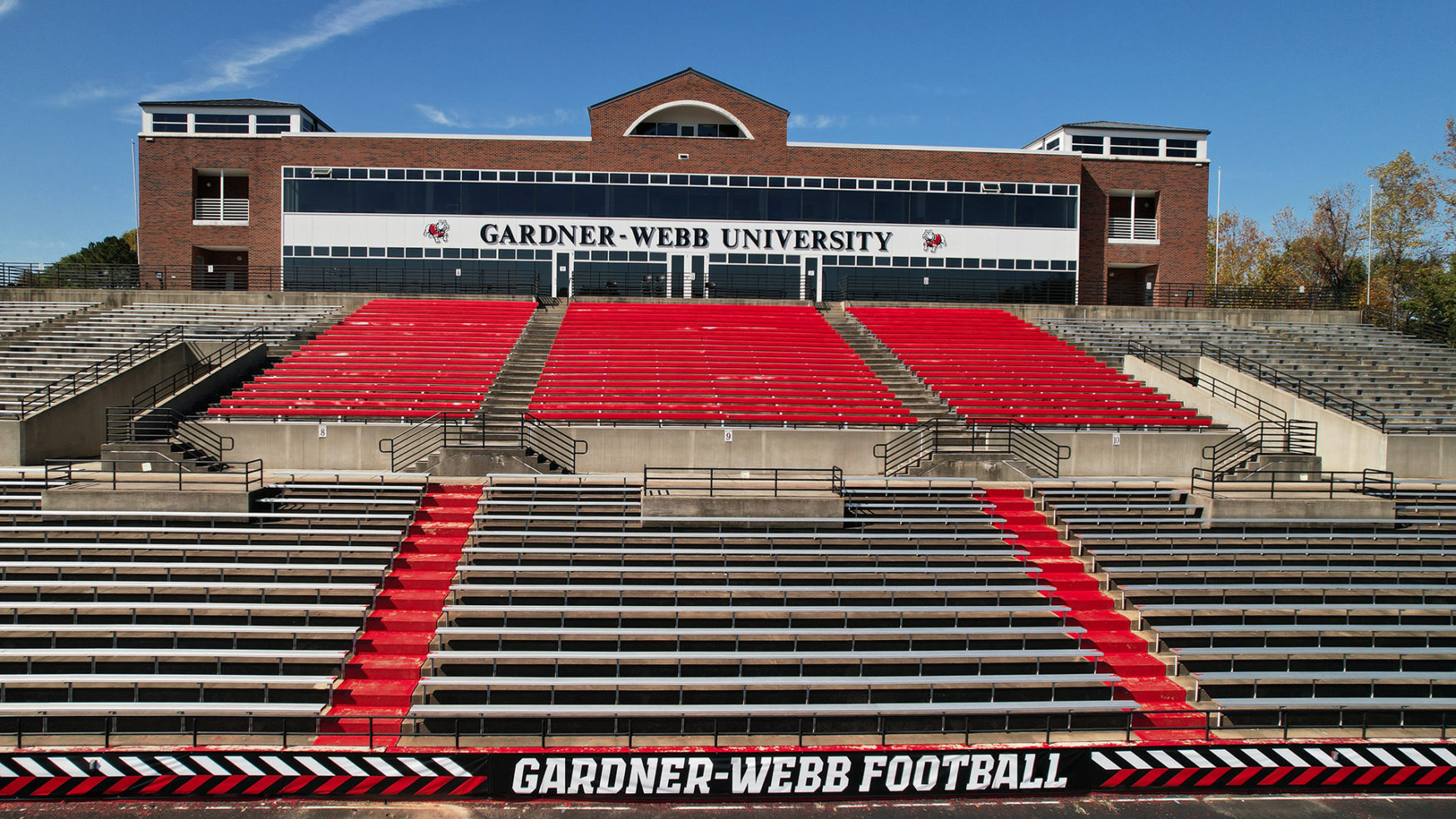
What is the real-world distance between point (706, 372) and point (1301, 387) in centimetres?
1510

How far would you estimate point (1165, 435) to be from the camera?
16.1 metres

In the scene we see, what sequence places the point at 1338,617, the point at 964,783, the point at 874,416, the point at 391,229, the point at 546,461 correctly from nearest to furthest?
the point at 964,783
the point at 1338,617
the point at 546,461
the point at 874,416
the point at 391,229

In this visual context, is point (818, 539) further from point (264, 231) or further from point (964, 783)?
point (264, 231)

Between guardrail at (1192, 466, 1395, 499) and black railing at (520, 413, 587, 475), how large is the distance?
36.9 ft

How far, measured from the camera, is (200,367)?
18.8 m

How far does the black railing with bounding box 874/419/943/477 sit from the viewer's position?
51.1 ft

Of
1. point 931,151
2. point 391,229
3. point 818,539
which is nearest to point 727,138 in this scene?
point 931,151

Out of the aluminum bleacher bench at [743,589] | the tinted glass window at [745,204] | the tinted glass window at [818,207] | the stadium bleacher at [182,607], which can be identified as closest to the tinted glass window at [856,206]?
the tinted glass window at [818,207]

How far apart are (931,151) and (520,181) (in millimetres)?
16106

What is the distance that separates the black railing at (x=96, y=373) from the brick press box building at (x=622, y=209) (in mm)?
9372

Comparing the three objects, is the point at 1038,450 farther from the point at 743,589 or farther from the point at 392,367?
the point at 392,367

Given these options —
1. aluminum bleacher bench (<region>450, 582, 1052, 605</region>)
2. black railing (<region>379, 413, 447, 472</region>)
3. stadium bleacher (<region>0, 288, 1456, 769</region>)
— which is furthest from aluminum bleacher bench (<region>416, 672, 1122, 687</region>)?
black railing (<region>379, 413, 447, 472</region>)

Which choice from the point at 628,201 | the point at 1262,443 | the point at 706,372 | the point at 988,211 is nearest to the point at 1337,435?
the point at 1262,443

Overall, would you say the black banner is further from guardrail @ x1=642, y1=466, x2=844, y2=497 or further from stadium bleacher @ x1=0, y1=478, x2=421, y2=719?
guardrail @ x1=642, y1=466, x2=844, y2=497
